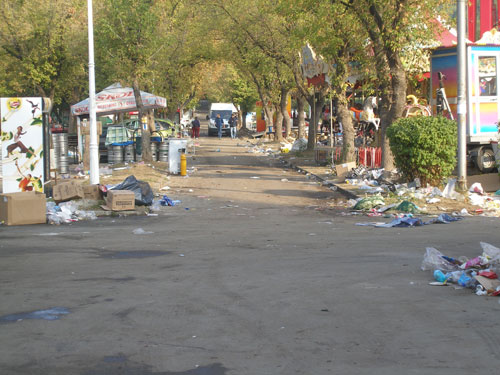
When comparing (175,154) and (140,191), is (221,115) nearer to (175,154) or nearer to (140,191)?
(175,154)

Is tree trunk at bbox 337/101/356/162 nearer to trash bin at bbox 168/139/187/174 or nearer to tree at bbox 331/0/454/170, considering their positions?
tree at bbox 331/0/454/170

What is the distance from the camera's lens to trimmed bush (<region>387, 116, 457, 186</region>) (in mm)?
16312

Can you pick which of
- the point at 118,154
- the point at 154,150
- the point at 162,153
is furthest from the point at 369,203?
the point at 154,150

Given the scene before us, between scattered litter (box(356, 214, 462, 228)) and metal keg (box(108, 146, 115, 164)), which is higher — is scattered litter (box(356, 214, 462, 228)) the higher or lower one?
the lower one

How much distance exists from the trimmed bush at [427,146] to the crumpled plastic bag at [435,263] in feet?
27.1

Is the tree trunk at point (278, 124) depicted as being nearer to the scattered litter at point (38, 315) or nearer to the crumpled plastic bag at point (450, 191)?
the crumpled plastic bag at point (450, 191)

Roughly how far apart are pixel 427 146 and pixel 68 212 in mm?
8576

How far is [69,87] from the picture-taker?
1708 inches

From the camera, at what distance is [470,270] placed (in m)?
7.77

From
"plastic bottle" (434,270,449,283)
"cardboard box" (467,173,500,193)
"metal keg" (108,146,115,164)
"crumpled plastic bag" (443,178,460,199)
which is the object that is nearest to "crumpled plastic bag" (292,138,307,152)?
"metal keg" (108,146,115,164)

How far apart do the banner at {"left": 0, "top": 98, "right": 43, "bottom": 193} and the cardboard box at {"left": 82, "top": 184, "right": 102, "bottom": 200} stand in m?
1.66

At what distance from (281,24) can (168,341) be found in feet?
86.9

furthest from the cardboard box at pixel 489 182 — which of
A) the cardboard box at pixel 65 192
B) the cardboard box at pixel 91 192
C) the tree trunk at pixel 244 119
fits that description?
the tree trunk at pixel 244 119

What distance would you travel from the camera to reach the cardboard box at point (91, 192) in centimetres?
1641
